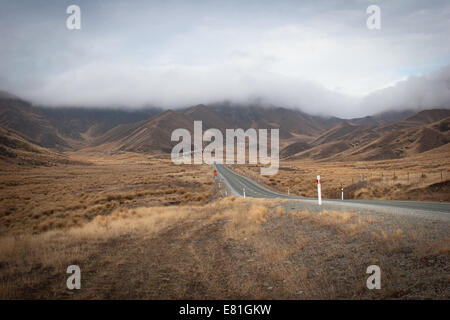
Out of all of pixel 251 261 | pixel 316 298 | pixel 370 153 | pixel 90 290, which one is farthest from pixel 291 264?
pixel 370 153

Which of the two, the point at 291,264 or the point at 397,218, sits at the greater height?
the point at 397,218

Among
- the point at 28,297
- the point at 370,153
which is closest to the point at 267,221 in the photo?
the point at 28,297

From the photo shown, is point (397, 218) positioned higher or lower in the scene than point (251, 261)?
higher

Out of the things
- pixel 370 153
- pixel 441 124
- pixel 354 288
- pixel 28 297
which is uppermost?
pixel 441 124

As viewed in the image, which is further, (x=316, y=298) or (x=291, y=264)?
(x=291, y=264)

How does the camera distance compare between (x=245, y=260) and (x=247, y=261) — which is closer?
(x=247, y=261)

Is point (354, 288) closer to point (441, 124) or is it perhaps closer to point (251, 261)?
point (251, 261)
